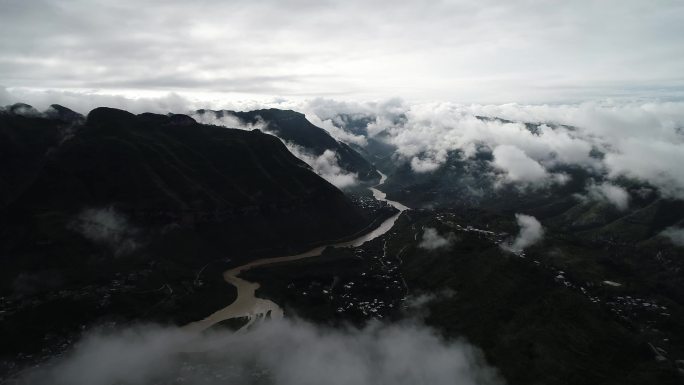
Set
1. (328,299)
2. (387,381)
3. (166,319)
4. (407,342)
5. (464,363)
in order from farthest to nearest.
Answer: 1. (328,299)
2. (166,319)
3. (407,342)
4. (464,363)
5. (387,381)

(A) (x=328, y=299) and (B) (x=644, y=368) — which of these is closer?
(B) (x=644, y=368)

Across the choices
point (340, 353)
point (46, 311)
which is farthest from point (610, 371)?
point (46, 311)

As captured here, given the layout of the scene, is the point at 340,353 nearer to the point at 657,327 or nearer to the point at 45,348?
the point at 45,348

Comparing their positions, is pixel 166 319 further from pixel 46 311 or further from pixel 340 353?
pixel 340 353

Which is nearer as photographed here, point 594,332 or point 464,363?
point 464,363

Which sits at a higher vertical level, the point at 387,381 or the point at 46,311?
the point at 46,311

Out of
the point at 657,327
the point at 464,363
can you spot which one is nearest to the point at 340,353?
the point at 464,363

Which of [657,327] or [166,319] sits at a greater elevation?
[166,319]

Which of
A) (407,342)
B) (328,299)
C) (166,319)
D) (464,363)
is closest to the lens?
(464,363)

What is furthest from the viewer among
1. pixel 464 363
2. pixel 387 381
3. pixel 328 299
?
pixel 328 299
